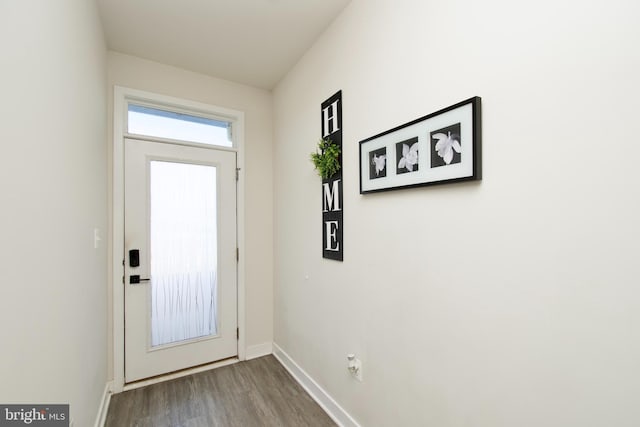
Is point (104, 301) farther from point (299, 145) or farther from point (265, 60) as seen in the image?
point (265, 60)

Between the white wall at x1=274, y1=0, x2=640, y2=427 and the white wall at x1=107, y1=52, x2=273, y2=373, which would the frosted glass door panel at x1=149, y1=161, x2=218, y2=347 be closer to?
Answer: the white wall at x1=107, y1=52, x2=273, y2=373

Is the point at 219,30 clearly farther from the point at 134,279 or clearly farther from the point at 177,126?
the point at 134,279

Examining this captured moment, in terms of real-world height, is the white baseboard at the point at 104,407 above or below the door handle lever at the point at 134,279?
below

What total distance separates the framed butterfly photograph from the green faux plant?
29 cm

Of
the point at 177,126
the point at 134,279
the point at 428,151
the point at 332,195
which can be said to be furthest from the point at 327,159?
the point at 134,279

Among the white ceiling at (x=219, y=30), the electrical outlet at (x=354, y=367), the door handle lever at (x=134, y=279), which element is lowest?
the electrical outlet at (x=354, y=367)

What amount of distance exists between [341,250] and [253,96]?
2.01m

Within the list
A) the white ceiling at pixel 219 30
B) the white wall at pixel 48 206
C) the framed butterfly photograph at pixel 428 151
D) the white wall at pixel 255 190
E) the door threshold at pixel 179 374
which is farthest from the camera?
the white wall at pixel 255 190

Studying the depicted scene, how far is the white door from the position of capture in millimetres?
2385

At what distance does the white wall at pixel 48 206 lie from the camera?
2.52ft

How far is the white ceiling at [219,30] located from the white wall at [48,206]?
13.4 inches

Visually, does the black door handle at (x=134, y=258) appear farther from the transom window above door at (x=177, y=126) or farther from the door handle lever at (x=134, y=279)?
the transom window above door at (x=177, y=126)

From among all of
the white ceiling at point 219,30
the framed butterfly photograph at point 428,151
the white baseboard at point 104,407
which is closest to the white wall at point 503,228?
the framed butterfly photograph at point 428,151

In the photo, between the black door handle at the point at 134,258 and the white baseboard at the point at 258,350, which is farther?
the white baseboard at the point at 258,350
